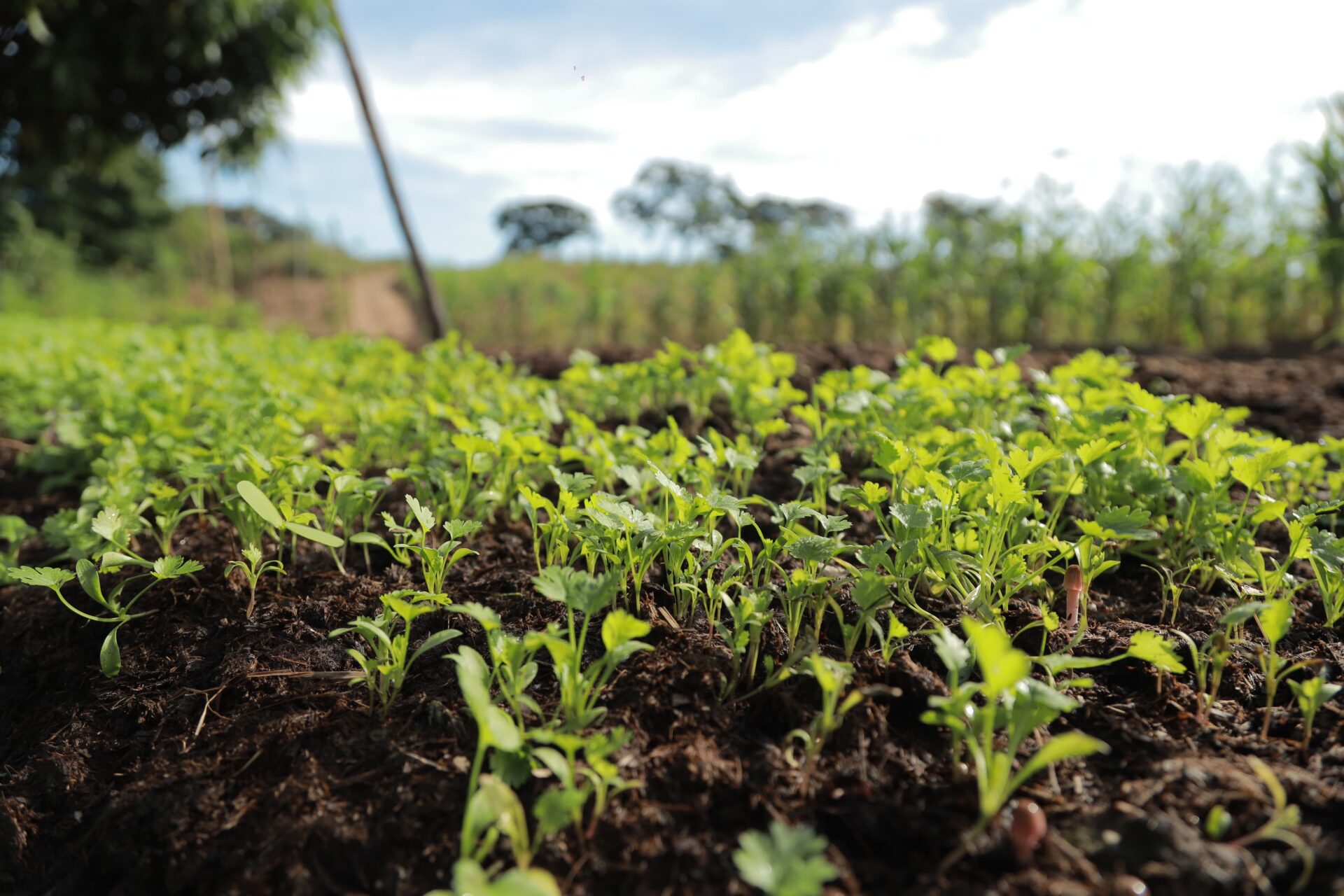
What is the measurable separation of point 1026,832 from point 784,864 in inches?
15.2

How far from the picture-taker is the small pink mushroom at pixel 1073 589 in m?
1.60

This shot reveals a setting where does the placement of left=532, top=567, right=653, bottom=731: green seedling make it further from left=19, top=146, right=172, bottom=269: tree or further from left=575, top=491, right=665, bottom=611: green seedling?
left=19, top=146, right=172, bottom=269: tree

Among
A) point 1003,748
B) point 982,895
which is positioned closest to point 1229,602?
point 1003,748

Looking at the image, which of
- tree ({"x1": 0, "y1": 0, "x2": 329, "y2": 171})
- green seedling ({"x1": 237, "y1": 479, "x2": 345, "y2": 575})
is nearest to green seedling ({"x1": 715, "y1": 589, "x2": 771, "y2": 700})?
green seedling ({"x1": 237, "y1": 479, "x2": 345, "y2": 575})

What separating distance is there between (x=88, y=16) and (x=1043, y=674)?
45.9 feet

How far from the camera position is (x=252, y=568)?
1.86 m

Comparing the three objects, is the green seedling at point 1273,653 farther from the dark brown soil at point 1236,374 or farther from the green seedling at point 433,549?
the dark brown soil at point 1236,374

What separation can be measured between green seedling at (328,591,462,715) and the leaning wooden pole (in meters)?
7.84

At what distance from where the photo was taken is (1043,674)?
149 centimetres

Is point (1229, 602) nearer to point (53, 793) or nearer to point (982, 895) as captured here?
point (982, 895)

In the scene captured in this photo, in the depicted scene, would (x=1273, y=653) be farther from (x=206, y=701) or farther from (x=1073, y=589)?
(x=206, y=701)

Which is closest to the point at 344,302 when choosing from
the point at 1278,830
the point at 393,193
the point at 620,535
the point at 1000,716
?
the point at 393,193

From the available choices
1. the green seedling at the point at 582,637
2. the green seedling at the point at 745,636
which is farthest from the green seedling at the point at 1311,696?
the green seedling at the point at 582,637

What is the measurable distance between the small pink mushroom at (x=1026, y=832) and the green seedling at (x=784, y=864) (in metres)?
0.33
